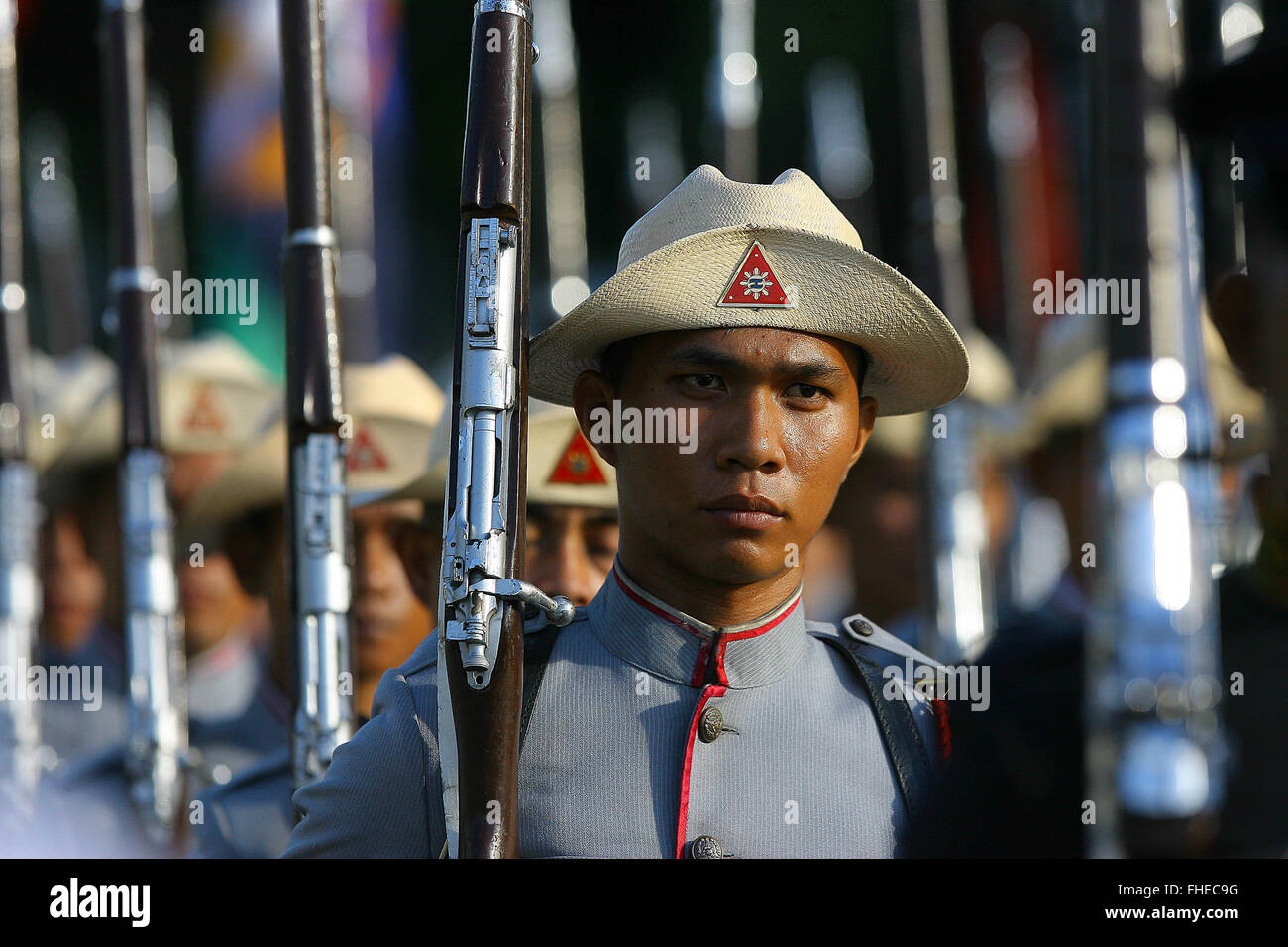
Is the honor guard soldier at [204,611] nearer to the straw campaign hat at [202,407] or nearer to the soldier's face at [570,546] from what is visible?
the straw campaign hat at [202,407]

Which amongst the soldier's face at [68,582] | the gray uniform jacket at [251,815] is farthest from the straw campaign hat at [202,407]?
the gray uniform jacket at [251,815]

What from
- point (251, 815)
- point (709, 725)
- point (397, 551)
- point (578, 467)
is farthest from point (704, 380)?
point (251, 815)

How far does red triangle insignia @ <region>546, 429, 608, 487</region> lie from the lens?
15.6 ft

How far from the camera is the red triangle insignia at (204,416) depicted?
7.94 m

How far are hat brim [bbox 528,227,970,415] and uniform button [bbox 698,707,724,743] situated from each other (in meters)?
0.75

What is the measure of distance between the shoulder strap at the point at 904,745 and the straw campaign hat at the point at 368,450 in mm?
2671

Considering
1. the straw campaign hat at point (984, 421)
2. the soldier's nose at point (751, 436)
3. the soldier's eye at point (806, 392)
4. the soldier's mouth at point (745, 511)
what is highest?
the straw campaign hat at point (984, 421)

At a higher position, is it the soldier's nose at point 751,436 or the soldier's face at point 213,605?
the soldier's face at point 213,605

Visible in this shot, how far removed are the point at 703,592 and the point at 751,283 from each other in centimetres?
62

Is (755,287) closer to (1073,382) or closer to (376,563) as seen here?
(376,563)

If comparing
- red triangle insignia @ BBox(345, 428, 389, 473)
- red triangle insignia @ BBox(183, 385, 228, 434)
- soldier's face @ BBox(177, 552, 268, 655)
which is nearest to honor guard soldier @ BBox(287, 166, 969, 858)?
red triangle insignia @ BBox(345, 428, 389, 473)
